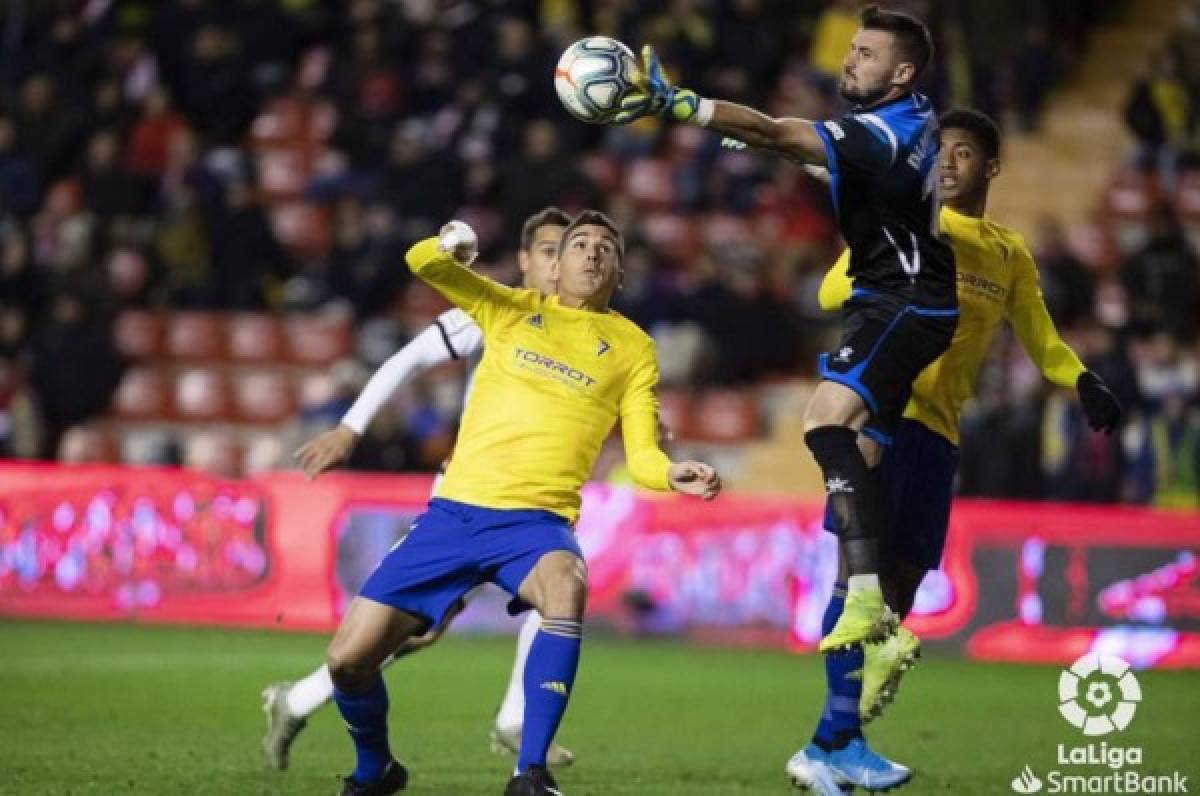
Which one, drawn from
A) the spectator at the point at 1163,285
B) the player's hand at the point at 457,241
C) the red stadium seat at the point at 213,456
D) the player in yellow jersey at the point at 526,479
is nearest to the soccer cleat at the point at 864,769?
the player in yellow jersey at the point at 526,479

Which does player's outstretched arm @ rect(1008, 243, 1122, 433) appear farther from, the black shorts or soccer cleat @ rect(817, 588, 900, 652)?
soccer cleat @ rect(817, 588, 900, 652)

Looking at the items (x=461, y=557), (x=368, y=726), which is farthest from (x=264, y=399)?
(x=461, y=557)

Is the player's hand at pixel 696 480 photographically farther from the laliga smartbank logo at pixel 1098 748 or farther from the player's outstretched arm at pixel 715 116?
the laliga smartbank logo at pixel 1098 748

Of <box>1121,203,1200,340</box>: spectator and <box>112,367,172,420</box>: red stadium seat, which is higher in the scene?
<box>1121,203,1200,340</box>: spectator

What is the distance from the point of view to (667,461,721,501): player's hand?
24.6 feet

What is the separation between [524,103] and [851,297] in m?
13.4

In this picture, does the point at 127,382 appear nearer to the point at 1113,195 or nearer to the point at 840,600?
the point at 1113,195

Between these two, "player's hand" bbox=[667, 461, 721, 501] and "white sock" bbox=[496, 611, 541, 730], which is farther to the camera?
"white sock" bbox=[496, 611, 541, 730]

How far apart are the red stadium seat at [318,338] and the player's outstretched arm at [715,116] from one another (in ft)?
42.8

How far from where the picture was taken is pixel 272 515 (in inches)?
651

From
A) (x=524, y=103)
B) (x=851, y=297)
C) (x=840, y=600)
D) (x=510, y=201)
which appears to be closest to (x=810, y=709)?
(x=840, y=600)

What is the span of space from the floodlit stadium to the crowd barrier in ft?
0.10

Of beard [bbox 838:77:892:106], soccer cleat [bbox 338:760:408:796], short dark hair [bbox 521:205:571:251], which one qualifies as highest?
beard [bbox 838:77:892:106]

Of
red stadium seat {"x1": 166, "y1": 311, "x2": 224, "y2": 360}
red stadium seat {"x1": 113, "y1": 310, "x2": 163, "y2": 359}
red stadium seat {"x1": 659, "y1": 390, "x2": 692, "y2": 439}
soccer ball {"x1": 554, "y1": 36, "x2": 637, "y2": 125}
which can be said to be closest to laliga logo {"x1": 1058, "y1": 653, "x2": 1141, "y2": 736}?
soccer ball {"x1": 554, "y1": 36, "x2": 637, "y2": 125}
